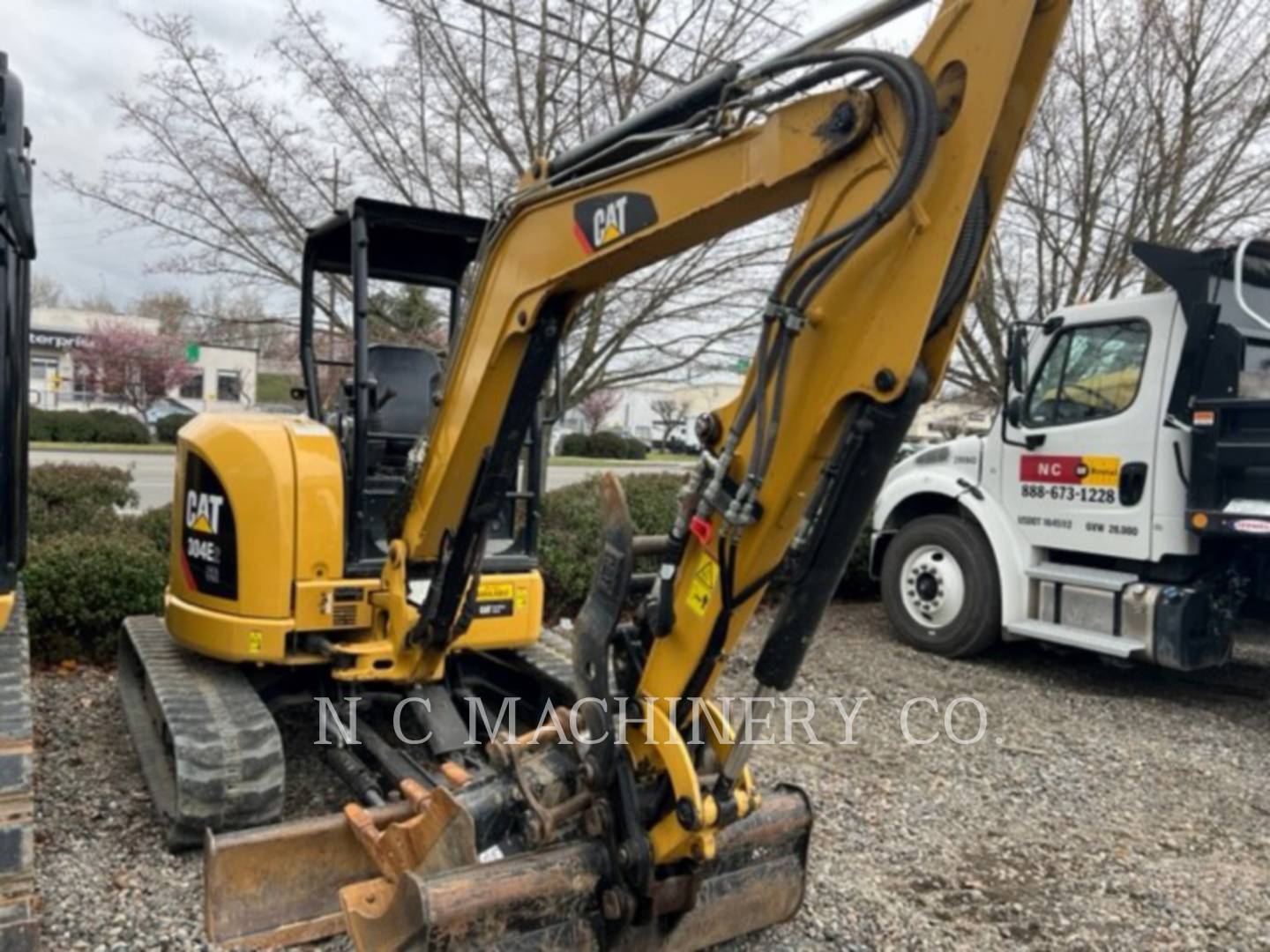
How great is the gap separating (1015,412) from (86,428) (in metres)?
30.0

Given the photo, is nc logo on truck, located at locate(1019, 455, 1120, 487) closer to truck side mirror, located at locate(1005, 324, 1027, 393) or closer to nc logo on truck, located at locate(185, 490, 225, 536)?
truck side mirror, located at locate(1005, 324, 1027, 393)

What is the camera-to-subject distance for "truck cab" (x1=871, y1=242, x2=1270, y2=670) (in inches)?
244

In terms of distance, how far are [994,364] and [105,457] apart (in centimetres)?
2180

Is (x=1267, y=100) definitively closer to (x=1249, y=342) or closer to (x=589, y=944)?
(x=1249, y=342)

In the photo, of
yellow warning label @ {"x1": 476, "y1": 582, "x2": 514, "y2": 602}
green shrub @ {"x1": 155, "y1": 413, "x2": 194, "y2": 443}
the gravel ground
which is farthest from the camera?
green shrub @ {"x1": 155, "y1": 413, "x2": 194, "y2": 443}

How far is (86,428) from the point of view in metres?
30.3

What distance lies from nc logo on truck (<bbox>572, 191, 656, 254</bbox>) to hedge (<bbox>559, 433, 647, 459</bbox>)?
34.8m

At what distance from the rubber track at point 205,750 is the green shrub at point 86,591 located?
1980 mm

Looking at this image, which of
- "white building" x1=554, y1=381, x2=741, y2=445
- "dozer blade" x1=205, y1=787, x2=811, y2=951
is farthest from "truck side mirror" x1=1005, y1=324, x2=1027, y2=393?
"white building" x1=554, y1=381, x2=741, y2=445

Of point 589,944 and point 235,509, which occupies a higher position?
point 235,509

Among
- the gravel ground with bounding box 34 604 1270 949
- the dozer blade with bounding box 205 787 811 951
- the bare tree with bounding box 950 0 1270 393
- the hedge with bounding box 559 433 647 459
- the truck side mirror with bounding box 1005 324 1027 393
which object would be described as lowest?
the gravel ground with bounding box 34 604 1270 949

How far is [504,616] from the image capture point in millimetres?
4703

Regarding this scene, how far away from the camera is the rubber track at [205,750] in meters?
3.75

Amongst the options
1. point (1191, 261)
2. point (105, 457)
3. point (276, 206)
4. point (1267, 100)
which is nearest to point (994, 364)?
point (1267, 100)
